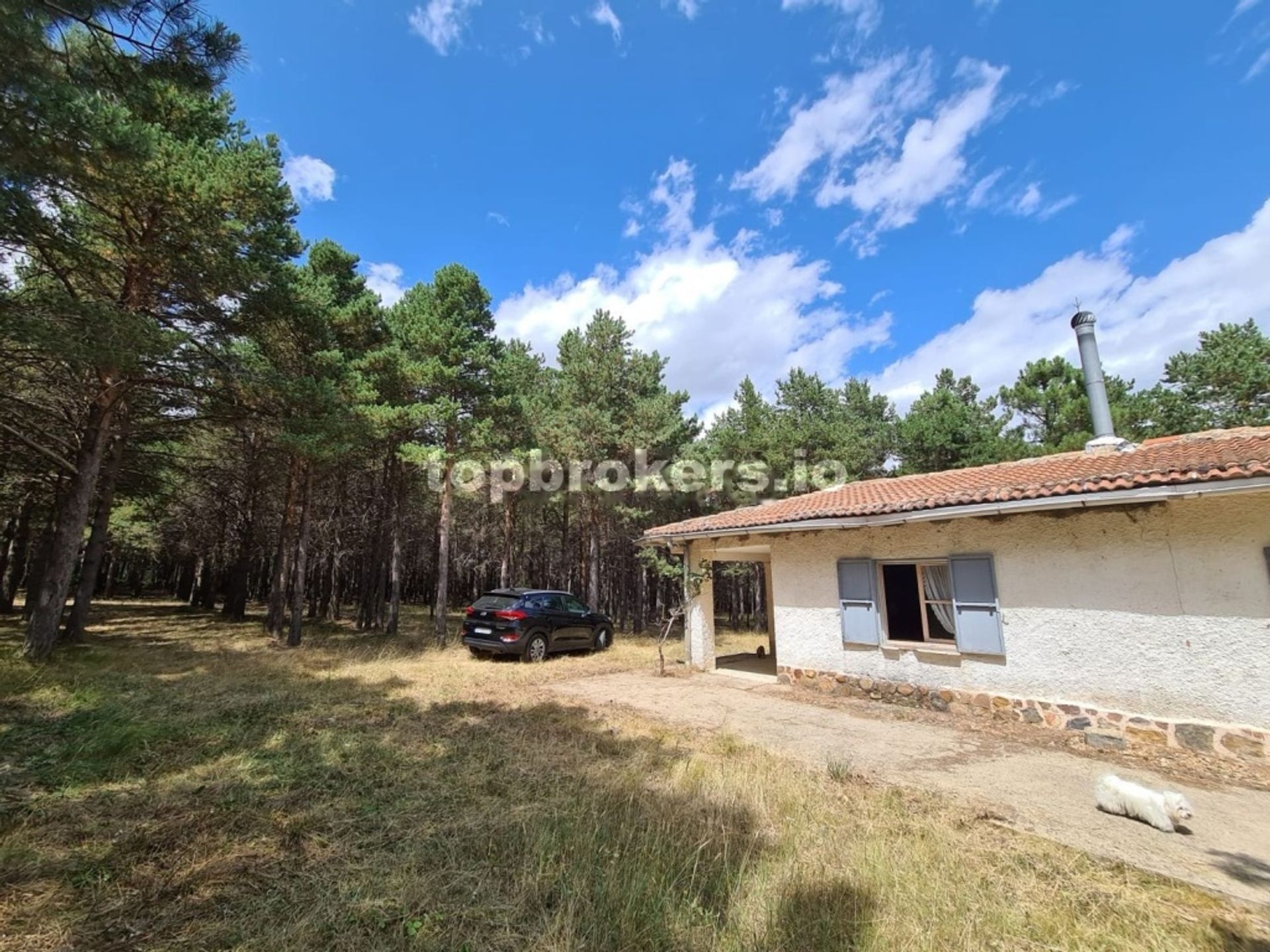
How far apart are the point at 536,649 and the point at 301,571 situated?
6.46 metres

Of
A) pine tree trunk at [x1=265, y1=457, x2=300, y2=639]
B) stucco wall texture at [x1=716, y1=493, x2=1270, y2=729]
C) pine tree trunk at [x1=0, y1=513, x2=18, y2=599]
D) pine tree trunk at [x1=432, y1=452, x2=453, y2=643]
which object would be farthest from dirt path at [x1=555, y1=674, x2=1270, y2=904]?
pine tree trunk at [x1=0, y1=513, x2=18, y2=599]

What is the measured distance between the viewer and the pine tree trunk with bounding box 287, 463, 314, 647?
42.0ft

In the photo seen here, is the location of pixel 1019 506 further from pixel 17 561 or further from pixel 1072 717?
pixel 17 561

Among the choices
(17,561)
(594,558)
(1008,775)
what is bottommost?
(1008,775)

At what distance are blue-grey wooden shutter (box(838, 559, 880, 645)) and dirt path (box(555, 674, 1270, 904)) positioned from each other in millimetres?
1242

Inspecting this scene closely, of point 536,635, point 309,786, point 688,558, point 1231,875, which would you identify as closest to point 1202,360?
point 688,558

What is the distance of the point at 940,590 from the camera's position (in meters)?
8.02

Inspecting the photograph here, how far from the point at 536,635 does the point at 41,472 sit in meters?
13.2

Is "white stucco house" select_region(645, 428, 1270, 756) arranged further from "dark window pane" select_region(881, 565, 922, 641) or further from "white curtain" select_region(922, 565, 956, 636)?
"dark window pane" select_region(881, 565, 922, 641)

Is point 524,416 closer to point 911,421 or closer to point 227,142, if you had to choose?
point 227,142

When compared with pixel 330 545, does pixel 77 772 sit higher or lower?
lower

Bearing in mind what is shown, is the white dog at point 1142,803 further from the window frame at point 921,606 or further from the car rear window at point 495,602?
the car rear window at point 495,602

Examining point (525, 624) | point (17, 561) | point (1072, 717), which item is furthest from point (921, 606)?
point (17, 561)

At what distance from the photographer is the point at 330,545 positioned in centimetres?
2131
